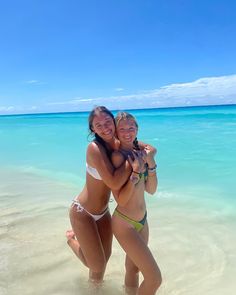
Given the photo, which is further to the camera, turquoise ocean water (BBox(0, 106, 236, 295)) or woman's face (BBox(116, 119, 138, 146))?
turquoise ocean water (BBox(0, 106, 236, 295))

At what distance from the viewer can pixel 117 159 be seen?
9.97 ft

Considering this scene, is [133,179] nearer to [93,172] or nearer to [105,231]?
[93,172]

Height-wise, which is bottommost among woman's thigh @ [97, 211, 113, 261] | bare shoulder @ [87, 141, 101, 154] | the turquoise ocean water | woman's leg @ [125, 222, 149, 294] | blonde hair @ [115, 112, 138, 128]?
the turquoise ocean water

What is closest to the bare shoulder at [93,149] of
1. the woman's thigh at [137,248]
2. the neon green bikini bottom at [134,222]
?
the neon green bikini bottom at [134,222]

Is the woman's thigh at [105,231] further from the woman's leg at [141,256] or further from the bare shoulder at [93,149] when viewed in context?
the bare shoulder at [93,149]

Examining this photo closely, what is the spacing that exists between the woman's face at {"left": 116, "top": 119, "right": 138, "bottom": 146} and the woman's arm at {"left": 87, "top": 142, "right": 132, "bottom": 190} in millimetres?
217

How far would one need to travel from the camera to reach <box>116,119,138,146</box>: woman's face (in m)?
3.05

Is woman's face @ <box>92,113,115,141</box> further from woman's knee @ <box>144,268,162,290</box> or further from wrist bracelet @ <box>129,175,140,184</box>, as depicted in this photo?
woman's knee @ <box>144,268,162,290</box>

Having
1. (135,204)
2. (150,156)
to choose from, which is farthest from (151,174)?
(135,204)

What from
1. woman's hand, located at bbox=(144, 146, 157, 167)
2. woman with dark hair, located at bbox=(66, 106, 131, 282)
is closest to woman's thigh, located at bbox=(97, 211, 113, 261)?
woman with dark hair, located at bbox=(66, 106, 131, 282)

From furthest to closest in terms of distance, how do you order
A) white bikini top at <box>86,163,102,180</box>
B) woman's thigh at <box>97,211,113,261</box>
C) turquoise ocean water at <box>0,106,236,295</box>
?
turquoise ocean water at <box>0,106,236,295</box> < woman's thigh at <box>97,211,113,261</box> < white bikini top at <box>86,163,102,180</box>

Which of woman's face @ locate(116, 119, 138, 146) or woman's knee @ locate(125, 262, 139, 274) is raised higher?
woman's face @ locate(116, 119, 138, 146)

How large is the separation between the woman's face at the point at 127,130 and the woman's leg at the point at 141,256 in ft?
2.40

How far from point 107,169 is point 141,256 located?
2.61 feet
